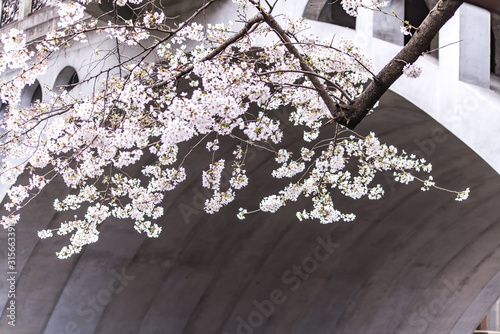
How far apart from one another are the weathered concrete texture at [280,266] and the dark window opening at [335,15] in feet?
4.83

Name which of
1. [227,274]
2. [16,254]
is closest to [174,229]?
[227,274]

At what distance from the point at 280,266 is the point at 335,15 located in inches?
226

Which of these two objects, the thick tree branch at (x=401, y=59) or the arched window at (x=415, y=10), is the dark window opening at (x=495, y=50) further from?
the thick tree branch at (x=401, y=59)

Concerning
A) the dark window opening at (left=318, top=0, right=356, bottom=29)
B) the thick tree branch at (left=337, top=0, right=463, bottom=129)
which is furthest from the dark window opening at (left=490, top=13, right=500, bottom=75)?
the thick tree branch at (left=337, top=0, right=463, bottom=129)

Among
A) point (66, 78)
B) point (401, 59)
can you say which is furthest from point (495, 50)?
point (66, 78)

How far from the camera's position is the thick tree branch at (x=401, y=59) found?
442cm

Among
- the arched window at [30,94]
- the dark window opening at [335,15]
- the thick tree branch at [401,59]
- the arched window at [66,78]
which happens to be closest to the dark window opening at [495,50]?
the dark window opening at [335,15]

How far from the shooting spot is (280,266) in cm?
1393

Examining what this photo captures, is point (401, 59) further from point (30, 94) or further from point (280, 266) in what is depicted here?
point (280, 266)

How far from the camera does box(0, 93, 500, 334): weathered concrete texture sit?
11766 millimetres

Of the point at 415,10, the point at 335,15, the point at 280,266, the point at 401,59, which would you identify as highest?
the point at 335,15

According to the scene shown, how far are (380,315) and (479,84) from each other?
8.61 meters

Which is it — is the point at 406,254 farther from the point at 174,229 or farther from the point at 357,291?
the point at 174,229

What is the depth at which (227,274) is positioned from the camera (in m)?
13.6
